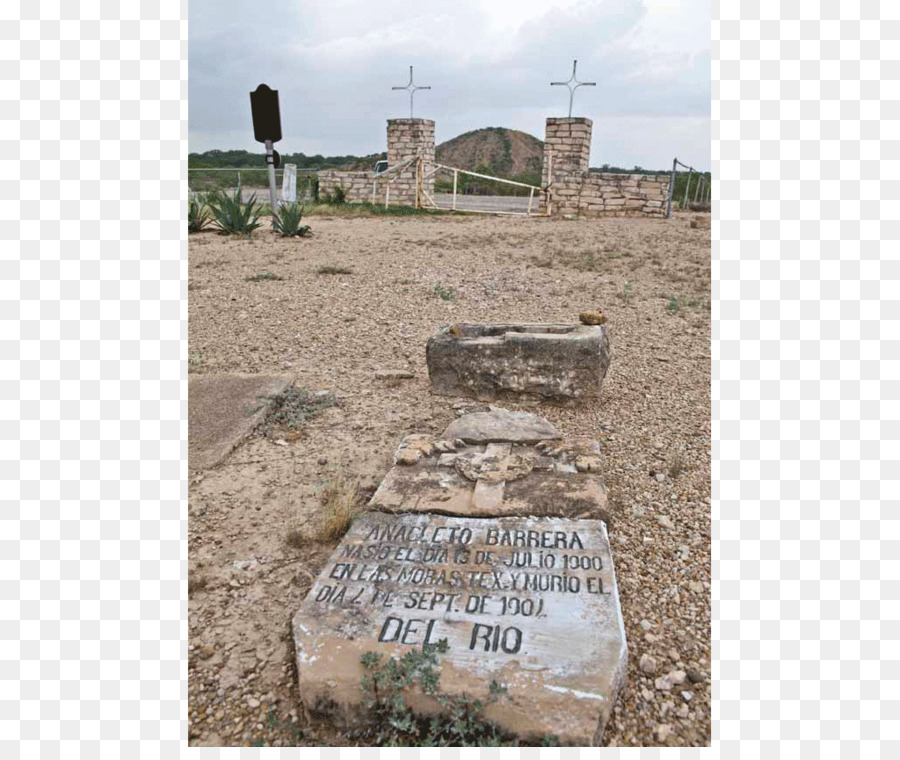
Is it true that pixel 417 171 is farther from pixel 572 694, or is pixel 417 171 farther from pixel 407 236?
pixel 572 694

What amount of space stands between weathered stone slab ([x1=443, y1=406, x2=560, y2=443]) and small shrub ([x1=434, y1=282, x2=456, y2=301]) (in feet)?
9.44

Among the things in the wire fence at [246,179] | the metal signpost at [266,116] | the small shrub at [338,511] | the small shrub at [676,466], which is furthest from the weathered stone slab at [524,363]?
the wire fence at [246,179]

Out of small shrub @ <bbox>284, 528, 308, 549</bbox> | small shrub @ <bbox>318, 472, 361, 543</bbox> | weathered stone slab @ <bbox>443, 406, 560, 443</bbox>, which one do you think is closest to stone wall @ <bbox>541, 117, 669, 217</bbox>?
weathered stone slab @ <bbox>443, 406, 560, 443</bbox>

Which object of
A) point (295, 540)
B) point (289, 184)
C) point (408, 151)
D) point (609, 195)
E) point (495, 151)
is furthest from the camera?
point (495, 151)

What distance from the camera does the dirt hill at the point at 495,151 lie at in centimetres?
3962

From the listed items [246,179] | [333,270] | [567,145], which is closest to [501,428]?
[333,270]

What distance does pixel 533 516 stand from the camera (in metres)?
2.46

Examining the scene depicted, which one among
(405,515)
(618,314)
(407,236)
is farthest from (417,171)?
(405,515)

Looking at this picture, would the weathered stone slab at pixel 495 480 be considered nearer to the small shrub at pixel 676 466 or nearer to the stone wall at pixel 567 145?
the small shrub at pixel 676 466

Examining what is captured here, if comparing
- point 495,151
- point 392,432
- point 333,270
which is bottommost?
point 392,432

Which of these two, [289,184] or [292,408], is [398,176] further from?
[292,408]

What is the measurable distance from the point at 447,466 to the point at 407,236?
749 cm

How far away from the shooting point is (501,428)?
10.4 feet

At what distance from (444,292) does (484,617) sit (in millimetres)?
4519
